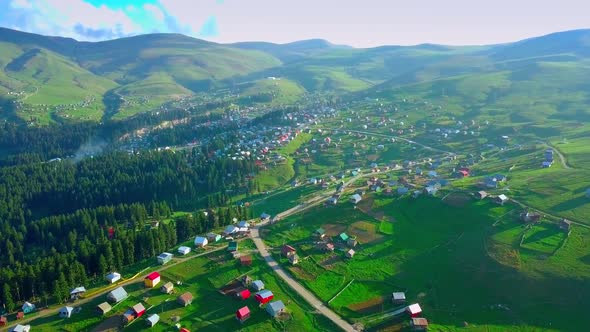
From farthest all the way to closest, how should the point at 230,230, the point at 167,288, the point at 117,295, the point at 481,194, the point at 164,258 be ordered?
the point at 481,194 < the point at 230,230 < the point at 164,258 < the point at 167,288 < the point at 117,295

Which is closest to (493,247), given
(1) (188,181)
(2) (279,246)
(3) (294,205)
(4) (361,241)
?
(4) (361,241)

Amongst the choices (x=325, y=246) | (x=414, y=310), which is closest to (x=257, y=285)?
(x=325, y=246)

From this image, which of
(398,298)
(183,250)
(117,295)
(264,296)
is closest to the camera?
(117,295)

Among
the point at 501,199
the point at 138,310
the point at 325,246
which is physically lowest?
the point at 325,246

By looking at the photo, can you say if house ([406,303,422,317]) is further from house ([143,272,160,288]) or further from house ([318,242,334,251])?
house ([143,272,160,288])

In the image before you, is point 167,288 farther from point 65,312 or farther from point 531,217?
point 531,217

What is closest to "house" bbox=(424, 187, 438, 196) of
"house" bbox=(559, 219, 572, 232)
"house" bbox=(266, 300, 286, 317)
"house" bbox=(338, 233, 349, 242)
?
"house" bbox=(559, 219, 572, 232)

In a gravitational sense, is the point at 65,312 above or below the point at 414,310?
above
